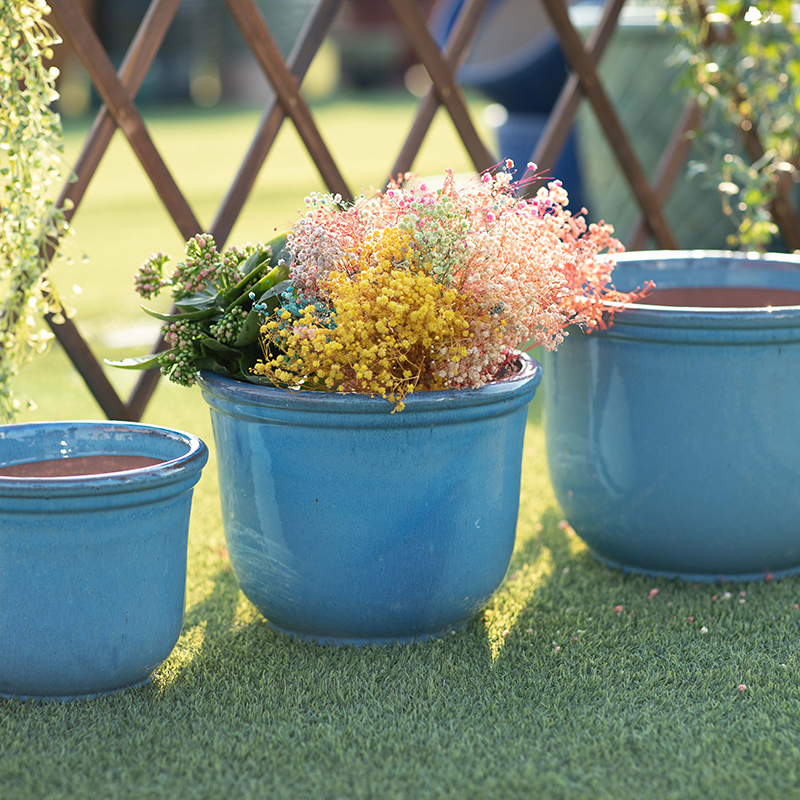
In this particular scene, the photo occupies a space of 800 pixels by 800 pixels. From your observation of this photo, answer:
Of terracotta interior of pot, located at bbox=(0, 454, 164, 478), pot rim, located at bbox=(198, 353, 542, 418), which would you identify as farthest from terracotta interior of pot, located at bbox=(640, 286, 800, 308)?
terracotta interior of pot, located at bbox=(0, 454, 164, 478)

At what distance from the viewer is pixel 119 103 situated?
232cm

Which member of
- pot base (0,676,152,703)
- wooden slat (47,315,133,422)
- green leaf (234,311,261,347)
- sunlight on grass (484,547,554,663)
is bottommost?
sunlight on grass (484,547,554,663)

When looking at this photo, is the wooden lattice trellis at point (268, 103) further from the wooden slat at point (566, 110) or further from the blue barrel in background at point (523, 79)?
the blue barrel in background at point (523, 79)

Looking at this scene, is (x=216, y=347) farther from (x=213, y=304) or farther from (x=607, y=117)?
(x=607, y=117)

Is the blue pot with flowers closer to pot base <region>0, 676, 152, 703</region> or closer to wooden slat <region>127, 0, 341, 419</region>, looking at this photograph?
pot base <region>0, 676, 152, 703</region>

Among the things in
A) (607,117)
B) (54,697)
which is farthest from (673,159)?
(54,697)

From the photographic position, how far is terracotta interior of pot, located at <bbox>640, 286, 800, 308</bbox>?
2416 millimetres

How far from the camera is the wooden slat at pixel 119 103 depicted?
2.24m

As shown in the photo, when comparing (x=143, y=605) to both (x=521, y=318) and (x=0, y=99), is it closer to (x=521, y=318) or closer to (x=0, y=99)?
(x=521, y=318)

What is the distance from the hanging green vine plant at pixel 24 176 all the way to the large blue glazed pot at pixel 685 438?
117 cm

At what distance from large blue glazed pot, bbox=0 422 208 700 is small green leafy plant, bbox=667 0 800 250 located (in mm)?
2047

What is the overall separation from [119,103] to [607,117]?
153 cm

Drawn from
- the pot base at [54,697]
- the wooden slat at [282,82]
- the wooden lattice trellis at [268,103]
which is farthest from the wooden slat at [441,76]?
the pot base at [54,697]

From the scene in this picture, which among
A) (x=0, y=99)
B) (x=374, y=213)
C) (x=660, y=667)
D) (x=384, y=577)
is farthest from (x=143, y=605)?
(x=0, y=99)
